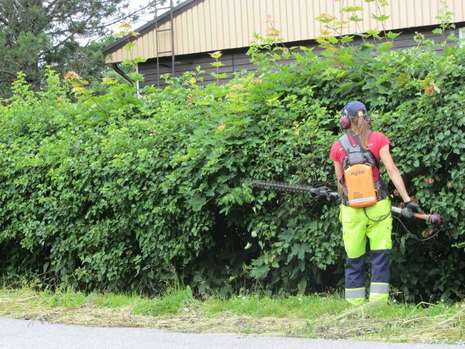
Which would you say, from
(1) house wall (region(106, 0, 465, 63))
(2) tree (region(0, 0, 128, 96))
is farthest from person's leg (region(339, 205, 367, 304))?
(2) tree (region(0, 0, 128, 96))

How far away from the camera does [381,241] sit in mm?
6895

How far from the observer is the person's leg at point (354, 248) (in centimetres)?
695

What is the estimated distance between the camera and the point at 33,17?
34094mm

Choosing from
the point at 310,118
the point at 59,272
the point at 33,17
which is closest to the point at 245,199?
the point at 310,118

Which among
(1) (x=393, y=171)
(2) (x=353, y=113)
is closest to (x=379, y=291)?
(1) (x=393, y=171)

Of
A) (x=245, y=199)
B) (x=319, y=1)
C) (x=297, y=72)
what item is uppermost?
(x=319, y=1)

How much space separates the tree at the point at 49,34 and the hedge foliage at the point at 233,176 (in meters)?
22.3

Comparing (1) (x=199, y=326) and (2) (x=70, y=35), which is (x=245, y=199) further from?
(2) (x=70, y=35)

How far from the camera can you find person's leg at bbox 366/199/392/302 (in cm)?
686

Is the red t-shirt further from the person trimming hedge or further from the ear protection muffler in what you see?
the ear protection muffler

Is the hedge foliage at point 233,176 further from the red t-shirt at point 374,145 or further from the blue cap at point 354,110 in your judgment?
the blue cap at point 354,110

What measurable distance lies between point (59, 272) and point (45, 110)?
2.50 meters

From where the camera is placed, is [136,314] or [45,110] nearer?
[136,314]

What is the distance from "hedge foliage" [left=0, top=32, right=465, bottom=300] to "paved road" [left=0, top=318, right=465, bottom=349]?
1.93 m
